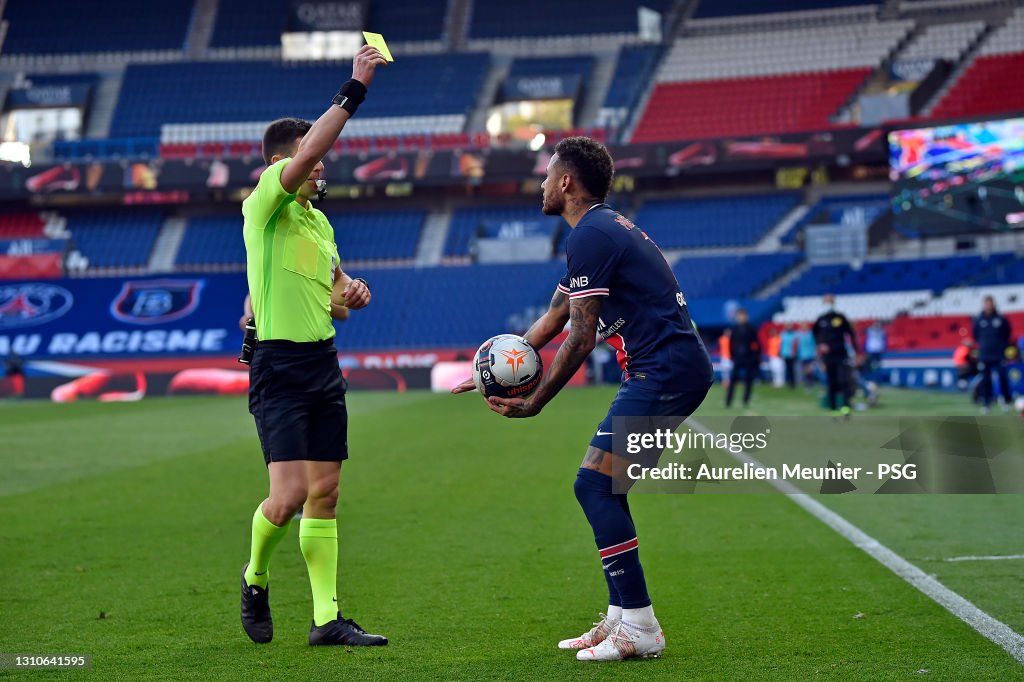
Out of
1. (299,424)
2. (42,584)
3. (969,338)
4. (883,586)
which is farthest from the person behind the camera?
(969,338)

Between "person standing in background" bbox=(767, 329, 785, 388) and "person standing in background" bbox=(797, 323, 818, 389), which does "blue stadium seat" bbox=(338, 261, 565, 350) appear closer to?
"person standing in background" bbox=(767, 329, 785, 388)

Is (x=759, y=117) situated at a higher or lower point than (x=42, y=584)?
higher

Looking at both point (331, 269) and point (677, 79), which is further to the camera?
point (677, 79)

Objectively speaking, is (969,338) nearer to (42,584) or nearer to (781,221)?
(781,221)

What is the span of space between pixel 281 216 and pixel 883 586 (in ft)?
11.8

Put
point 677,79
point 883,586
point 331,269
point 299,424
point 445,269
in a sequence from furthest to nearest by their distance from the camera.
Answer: point 677,79 < point 445,269 < point 883,586 < point 331,269 < point 299,424

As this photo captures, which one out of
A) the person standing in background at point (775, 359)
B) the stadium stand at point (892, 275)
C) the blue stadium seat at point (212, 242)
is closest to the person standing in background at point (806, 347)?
the person standing in background at point (775, 359)

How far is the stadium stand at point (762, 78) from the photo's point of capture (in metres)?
43.6

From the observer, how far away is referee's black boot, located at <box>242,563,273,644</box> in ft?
16.8

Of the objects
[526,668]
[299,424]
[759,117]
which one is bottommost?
[526,668]

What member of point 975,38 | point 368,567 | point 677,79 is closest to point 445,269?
point 677,79

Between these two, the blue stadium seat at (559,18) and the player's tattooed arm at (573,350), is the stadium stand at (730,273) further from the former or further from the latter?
the player's tattooed arm at (573,350)

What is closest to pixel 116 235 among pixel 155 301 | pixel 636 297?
pixel 155 301

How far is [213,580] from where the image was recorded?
22.5 ft
